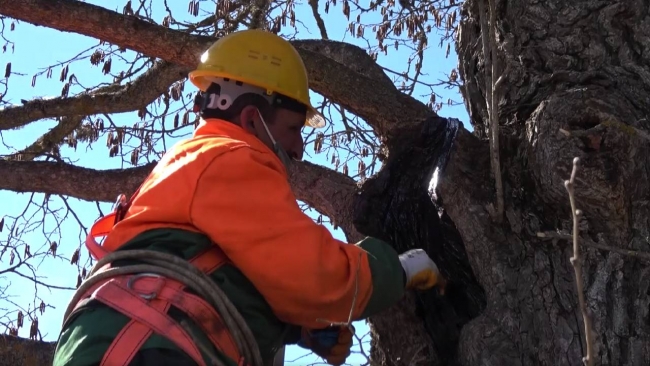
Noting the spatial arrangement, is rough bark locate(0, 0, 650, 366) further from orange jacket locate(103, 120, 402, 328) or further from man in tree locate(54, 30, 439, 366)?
orange jacket locate(103, 120, 402, 328)

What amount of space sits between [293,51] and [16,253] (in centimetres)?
344

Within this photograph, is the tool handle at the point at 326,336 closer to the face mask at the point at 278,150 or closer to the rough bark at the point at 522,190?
the rough bark at the point at 522,190

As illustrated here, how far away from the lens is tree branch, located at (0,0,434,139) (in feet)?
11.3

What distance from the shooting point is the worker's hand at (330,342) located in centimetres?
281

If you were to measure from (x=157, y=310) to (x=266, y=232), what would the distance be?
348 mm

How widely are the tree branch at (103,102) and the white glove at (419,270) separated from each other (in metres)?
2.18

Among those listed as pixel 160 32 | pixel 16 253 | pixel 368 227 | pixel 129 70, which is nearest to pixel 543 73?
pixel 368 227

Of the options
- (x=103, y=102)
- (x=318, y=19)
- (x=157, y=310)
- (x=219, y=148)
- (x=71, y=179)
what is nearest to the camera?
(x=157, y=310)

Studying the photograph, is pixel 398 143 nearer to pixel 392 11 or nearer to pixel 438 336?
pixel 438 336

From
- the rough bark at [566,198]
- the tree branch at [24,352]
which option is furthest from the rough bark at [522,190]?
the tree branch at [24,352]

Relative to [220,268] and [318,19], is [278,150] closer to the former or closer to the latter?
[220,268]

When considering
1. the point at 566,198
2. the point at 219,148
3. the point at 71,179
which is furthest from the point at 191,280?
the point at 71,179

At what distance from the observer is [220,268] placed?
2408 mm

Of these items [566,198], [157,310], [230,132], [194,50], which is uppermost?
[194,50]
